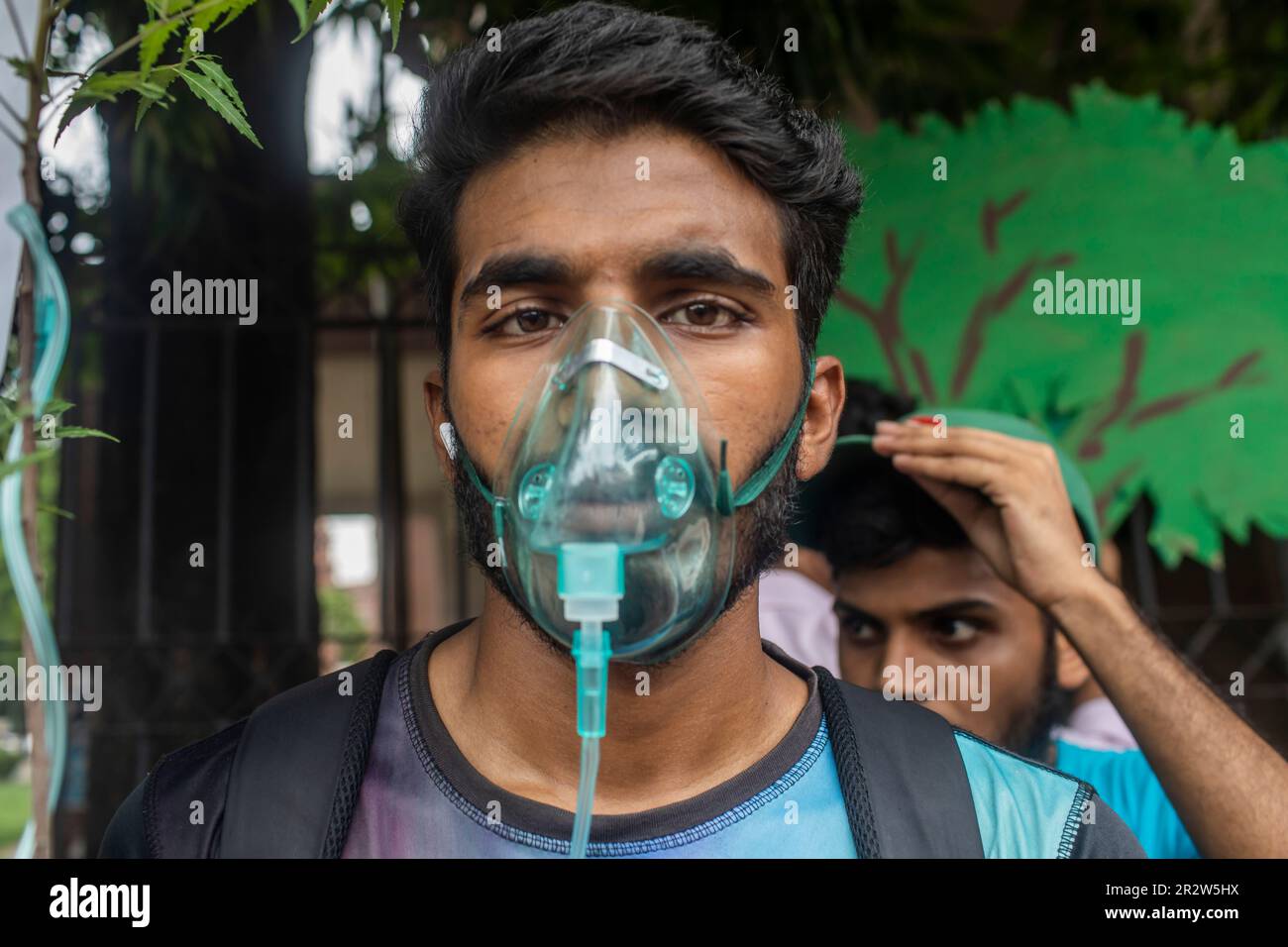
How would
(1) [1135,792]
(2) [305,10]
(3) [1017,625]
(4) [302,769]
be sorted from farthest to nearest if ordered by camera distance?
(3) [1017,625] < (1) [1135,792] < (4) [302,769] < (2) [305,10]

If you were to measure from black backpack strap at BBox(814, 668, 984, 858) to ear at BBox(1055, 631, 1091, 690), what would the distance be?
2.89ft

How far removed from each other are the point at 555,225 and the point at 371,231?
2.15 m

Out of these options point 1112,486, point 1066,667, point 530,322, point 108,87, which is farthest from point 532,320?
point 1112,486

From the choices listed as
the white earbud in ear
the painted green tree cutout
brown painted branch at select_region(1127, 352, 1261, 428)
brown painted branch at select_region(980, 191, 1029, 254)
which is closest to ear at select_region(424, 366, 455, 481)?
the white earbud in ear

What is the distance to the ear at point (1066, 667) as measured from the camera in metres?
2.22

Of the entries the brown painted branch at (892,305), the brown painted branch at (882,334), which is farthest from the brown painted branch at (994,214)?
the brown painted branch at (882,334)

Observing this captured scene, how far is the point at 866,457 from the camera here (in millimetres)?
2031

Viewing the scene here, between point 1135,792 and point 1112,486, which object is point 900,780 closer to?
point 1135,792

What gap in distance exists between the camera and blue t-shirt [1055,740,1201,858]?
6.06 ft

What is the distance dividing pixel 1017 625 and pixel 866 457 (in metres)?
0.40

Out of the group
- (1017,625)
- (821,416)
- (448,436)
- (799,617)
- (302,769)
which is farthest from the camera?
(799,617)

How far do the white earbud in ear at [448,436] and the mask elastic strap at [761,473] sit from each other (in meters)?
0.33

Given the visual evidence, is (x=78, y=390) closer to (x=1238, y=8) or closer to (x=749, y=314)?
(x=749, y=314)
